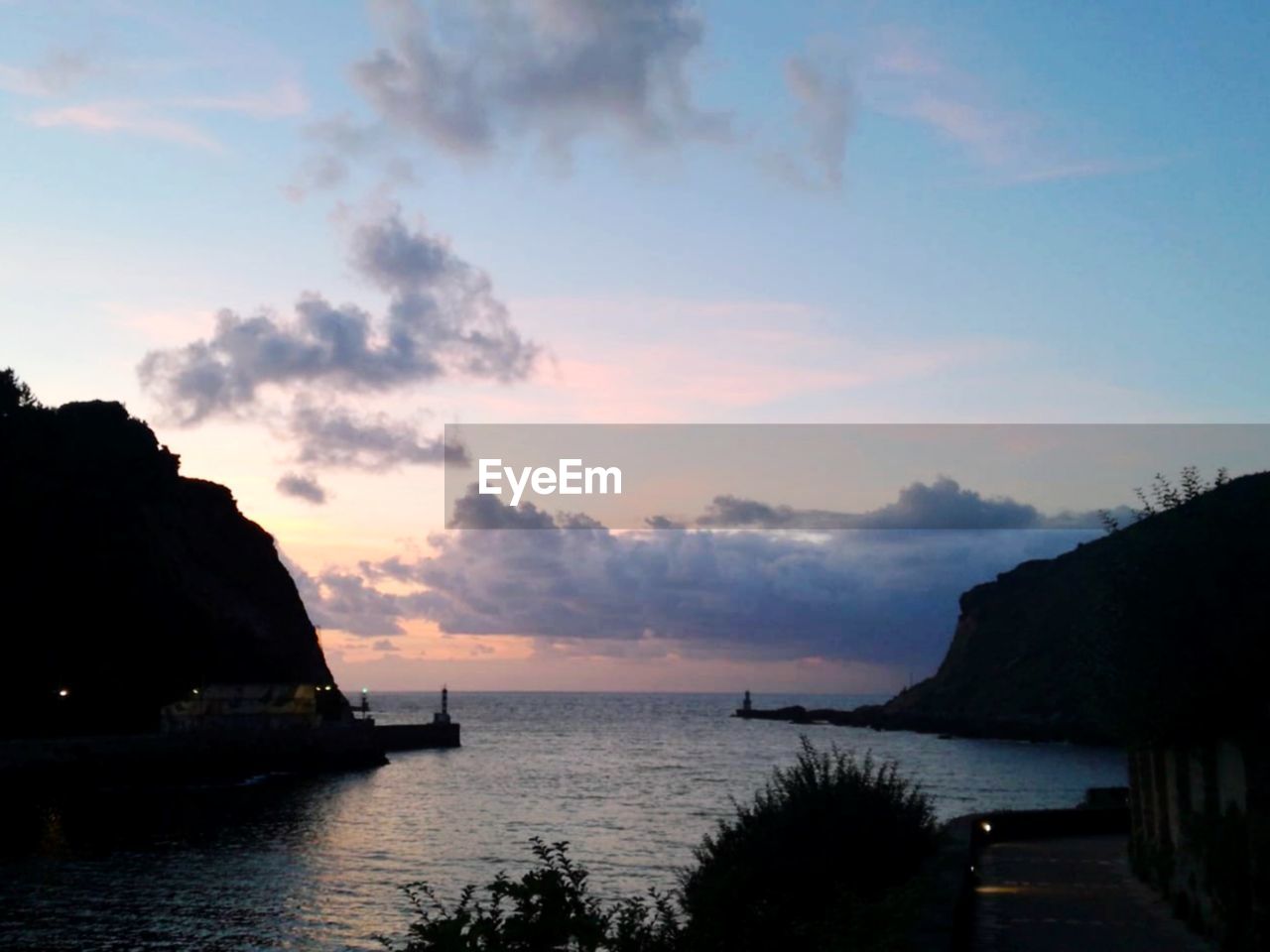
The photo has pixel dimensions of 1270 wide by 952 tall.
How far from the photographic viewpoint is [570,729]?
468 feet

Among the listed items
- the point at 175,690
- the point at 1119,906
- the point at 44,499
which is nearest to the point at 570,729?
the point at 175,690

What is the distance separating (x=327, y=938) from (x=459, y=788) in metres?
39.0

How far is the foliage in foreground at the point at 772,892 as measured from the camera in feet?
30.6

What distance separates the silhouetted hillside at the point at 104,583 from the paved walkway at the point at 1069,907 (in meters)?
60.8

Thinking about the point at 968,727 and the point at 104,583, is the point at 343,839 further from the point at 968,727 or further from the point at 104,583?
the point at 968,727

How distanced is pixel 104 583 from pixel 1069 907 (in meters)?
72.6

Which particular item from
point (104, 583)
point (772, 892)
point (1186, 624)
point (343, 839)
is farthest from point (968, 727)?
point (1186, 624)

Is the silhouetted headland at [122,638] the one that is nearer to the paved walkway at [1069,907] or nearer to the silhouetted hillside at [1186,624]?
the paved walkway at [1069,907]

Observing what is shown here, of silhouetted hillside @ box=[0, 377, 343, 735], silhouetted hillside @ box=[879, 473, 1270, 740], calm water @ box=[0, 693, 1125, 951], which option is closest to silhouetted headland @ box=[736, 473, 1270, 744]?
silhouetted hillside @ box=[879, 473, 1270, 740]

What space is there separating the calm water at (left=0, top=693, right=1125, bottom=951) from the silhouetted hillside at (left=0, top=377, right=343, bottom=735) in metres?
15.1

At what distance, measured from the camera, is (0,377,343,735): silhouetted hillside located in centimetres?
7056

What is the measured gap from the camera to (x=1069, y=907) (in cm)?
1540

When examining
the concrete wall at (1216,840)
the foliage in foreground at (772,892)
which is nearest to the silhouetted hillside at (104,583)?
the foliage in foreground at (772,892)

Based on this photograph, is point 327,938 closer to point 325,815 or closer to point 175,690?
point 325,815
